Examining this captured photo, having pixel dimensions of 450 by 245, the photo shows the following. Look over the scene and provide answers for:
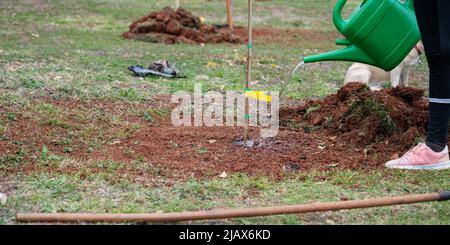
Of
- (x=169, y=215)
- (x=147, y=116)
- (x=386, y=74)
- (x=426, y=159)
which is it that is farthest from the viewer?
(x=386, y=74)

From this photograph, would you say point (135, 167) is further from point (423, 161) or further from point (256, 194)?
point (423, 161)

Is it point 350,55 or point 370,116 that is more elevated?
point 350,55

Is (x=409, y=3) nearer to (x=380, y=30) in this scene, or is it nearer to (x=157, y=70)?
(x=380, y=30)

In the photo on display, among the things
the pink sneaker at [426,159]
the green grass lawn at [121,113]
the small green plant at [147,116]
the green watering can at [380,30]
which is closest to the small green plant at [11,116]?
the green grass lawn at [121,113]

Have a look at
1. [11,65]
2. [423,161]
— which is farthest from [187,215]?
[11,65]

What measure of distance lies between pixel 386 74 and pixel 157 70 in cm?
266

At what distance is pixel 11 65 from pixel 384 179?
5.09m

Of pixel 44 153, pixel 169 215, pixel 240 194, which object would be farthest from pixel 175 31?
pixel 169 215

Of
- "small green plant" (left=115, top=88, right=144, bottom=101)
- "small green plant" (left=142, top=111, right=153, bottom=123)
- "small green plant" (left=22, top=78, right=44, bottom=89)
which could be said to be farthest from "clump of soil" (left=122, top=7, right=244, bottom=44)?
"small green plant" (left=142, top=111, right=153, bottom=123)

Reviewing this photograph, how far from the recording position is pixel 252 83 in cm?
795

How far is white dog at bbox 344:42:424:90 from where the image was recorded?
7320 mm

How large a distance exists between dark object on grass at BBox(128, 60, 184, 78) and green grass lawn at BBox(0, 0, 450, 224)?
0.41 ft

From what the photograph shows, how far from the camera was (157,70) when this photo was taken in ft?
26.9

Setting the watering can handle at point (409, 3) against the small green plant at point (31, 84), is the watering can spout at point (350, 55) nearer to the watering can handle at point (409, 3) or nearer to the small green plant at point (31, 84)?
the watering can handle at point (409, 3)
